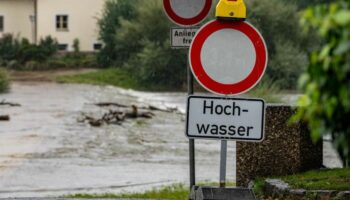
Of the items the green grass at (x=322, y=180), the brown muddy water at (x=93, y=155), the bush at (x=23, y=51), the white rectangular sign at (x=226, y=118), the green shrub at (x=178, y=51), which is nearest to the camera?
the white rectangular sign at (x=226, y=118)

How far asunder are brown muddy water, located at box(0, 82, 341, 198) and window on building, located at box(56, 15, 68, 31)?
55.2 meters

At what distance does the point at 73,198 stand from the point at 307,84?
8.89 m

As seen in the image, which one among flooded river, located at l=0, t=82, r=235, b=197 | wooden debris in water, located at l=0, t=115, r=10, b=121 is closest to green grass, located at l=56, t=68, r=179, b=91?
flooded river, located at l=0, t=82, r=235, b=197

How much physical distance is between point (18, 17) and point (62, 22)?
3980 millimetres

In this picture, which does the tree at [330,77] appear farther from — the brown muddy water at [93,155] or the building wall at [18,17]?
the building wall at [18,17]

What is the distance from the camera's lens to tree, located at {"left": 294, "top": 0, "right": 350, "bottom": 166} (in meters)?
2.98

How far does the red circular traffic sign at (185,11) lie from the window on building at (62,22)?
8077 cm

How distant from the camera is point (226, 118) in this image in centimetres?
778

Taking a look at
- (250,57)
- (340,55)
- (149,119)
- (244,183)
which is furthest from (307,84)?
(149,119)

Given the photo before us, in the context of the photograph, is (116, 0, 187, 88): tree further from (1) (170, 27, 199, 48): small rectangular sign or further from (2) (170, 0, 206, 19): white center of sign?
(1) (170, 27, 199, 48): small rectangular sign

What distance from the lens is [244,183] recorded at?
1128cm

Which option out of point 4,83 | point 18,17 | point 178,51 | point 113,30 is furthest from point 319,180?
point 18,17

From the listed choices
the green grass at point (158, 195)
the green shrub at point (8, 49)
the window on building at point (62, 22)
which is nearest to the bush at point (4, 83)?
the green shrub at point (8, 49)

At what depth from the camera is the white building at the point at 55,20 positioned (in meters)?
90.1
